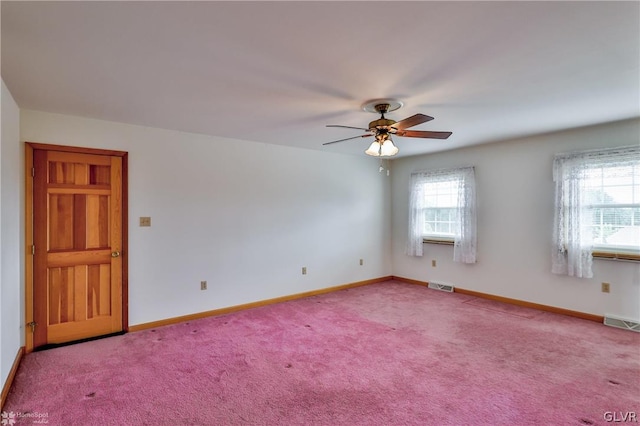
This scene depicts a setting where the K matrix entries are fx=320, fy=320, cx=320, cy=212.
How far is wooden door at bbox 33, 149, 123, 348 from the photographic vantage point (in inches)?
126

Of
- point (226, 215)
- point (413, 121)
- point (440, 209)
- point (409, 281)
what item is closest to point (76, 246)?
point (226, 215)

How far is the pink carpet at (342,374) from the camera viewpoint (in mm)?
2154

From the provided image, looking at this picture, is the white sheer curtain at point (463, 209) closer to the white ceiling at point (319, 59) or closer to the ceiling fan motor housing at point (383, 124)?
the white ceiling at point (319, 59)

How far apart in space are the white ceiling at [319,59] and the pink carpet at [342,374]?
93.1 inches

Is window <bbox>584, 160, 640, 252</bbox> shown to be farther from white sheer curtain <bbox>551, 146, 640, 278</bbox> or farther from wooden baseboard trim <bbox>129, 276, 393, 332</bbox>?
wooden baseboard trim <bbox>129, 276, 393, 332</bbox>

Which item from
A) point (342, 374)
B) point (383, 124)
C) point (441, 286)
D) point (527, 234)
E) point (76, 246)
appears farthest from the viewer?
point (441, 286)

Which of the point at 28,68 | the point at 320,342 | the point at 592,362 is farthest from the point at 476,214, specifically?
the point at 28,68

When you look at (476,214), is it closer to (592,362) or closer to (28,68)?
(592,362)

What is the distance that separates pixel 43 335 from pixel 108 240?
1070mm

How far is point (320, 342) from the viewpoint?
10.9 ft

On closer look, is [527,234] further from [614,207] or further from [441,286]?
[441,286]

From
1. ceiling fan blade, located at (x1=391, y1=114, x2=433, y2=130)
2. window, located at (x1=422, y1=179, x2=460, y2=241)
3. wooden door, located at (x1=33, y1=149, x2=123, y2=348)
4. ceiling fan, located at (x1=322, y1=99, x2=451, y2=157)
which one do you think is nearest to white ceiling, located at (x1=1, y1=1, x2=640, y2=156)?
ceiling fan, located at (x1=322, y1=99, x2=451, y2=157)

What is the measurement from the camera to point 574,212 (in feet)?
13.1

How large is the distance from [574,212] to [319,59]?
3825 mm
